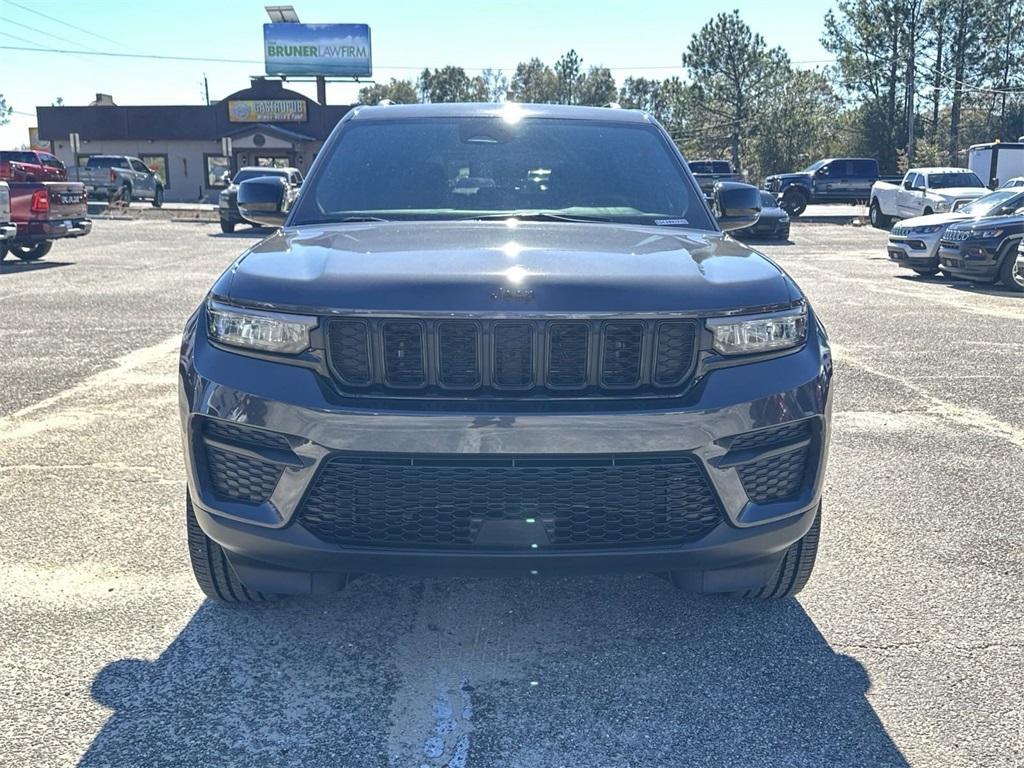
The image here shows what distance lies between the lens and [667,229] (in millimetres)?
3652

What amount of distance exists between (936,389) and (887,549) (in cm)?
362

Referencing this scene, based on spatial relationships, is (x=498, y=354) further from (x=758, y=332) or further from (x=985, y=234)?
(x=985, y=234)

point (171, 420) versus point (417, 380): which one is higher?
point (417, 380)

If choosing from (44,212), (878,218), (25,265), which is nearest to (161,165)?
(878,218)

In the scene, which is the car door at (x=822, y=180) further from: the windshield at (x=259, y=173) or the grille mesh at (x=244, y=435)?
the grille mesh at (x=244, y=435)

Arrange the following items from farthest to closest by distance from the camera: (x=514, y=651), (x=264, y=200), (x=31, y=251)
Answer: (x=31, y=251)
(x=264, y=200)
(x=514, y=651)

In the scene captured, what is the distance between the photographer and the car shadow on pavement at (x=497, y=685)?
2.52 metres

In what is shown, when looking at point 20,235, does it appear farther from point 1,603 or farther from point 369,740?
point 369,740

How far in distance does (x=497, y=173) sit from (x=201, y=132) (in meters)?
51.8

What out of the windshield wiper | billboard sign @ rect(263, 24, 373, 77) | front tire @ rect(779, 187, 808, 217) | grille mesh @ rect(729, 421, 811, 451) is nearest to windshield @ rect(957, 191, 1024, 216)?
the windshield wiper

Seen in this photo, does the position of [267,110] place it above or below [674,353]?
above

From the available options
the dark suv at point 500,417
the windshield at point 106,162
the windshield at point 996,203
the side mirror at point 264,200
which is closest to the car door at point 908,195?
the windshield at point 996,203

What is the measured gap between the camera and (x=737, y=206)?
440 centimetres

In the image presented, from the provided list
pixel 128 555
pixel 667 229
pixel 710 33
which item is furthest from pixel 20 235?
pixel 710 33
